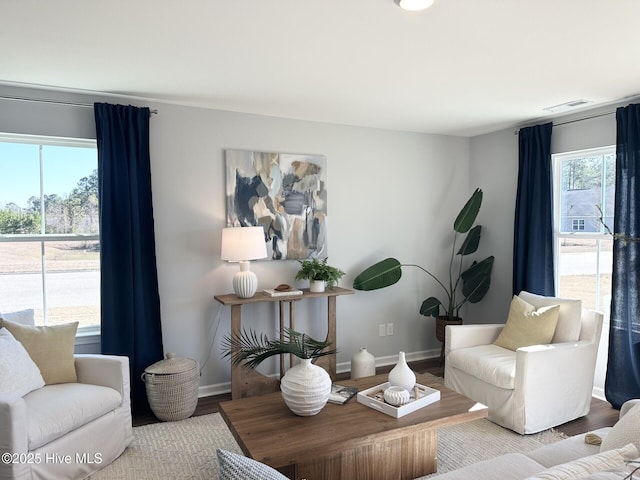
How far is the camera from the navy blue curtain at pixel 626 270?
332 centimetres

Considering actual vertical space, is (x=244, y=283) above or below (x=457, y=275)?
above

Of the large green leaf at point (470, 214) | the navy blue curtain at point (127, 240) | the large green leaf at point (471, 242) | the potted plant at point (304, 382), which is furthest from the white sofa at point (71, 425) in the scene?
the large green leaf at point (471, 242)

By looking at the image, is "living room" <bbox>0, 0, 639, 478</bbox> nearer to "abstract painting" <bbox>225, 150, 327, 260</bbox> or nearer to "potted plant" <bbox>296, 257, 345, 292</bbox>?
"abstract painting" <bbox>225, 150, 327, 260</bbox>

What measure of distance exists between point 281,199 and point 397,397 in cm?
214

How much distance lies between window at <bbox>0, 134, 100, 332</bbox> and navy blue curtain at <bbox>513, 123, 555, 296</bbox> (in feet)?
12.1

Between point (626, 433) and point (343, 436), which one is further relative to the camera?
point (343, 436)

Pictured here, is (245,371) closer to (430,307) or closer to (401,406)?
(401,406)

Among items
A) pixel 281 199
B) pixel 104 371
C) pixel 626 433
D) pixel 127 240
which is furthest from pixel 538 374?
pixel 127 240

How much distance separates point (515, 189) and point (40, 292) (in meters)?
4.26

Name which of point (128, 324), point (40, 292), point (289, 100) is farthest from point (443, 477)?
point (40, 292)

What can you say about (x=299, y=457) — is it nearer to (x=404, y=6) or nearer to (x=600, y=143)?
(x=404, y=6)

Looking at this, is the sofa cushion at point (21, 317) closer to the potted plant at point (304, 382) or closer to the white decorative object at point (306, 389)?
the potted plant at point (304, 382)

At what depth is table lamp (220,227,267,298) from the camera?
11.3ft

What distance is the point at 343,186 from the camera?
432cm
